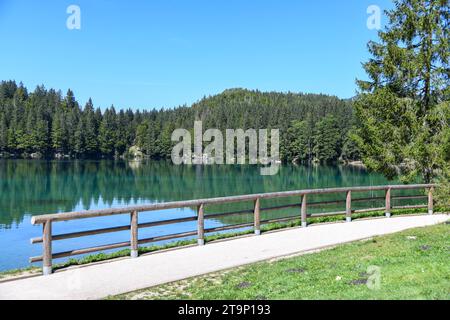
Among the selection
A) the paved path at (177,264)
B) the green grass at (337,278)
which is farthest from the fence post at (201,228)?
the green grass at (337,278)

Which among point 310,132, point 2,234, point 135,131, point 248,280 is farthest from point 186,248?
point 135,131

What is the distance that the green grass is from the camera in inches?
277

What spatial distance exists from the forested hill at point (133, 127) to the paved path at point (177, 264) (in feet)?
335

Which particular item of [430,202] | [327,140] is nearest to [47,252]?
[430,202]

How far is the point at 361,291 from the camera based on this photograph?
7.07 meters

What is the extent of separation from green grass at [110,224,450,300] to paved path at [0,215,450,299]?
0.58 m

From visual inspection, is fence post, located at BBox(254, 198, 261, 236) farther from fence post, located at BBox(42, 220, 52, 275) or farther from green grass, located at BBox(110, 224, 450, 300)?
fence post, located at BBox(42, 220, 52, 275)

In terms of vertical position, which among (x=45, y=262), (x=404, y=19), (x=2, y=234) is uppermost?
(x=404, y=19)

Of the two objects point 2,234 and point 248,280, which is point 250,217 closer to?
point 2,234

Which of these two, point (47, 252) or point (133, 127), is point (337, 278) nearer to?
point (47, 252)

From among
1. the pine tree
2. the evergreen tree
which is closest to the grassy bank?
the pine tree

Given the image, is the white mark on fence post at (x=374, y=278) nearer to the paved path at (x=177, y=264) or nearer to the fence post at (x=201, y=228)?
the paved path at (x=177, y=264)

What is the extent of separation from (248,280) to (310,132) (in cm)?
11859

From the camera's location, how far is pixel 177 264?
1024cm
